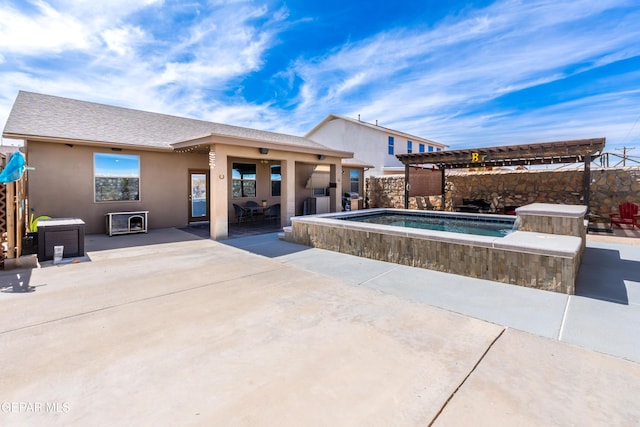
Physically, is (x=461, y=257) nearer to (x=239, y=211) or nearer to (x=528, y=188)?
(x=239, y=211)

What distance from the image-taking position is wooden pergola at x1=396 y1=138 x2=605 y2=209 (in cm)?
1078

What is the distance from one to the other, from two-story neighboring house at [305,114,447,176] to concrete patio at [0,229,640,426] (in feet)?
63.1

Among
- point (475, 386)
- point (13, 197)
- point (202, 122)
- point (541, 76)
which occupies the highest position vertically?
point (541, 76)

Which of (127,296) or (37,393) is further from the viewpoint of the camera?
(127,296)

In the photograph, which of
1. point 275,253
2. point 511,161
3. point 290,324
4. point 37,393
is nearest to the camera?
point 37,393

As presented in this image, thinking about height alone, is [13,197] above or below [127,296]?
above

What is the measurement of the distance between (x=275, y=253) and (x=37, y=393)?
17.8ft

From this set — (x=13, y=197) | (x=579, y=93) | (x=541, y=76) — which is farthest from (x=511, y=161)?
(x=13, y=197)

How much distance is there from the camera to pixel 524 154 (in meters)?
12.1

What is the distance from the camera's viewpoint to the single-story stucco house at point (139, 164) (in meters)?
9.52

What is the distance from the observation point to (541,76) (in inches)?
609

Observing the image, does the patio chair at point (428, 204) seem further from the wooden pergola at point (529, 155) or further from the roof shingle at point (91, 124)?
the roof shingle at point (91, 124)

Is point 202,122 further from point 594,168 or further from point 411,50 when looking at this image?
point 594,168

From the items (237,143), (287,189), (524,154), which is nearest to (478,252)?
(237,143)
